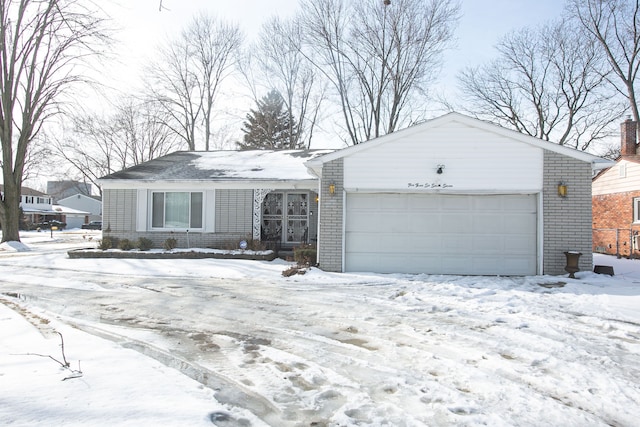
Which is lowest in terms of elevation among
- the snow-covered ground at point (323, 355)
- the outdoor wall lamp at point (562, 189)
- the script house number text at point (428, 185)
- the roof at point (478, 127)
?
the snow-covered ground at point (323, 355)

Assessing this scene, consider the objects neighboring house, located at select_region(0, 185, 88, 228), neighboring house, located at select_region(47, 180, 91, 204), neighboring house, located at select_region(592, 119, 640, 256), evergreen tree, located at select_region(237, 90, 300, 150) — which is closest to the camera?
neighboring house, located at select_region(592, 119, 640, 256)

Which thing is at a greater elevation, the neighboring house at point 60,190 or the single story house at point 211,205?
the neighboring house at point 60,190

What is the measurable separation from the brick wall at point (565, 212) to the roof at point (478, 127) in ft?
0.52

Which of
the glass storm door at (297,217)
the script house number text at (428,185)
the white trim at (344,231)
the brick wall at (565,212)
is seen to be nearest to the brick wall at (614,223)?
the brick wall at (565,212)

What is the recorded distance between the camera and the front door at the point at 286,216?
47.9 feet

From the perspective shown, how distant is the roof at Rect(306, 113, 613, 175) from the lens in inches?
372

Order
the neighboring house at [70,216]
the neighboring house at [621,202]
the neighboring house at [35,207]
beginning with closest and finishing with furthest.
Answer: the neighboring house at [621,202] < the neighboring house at [35,207] < the neighboring house at [70,216]

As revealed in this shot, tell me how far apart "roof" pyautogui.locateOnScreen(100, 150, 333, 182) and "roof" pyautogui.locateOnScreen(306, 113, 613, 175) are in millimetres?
2408

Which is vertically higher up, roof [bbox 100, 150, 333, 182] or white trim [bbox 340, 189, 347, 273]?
roof [bbox 100, 150, 333, 182]

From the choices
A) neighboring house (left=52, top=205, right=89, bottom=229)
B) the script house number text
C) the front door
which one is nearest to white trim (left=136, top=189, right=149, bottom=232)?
the front door

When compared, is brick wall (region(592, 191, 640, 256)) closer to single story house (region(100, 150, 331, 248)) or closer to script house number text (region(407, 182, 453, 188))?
script house number text (region(407, 182, 453, 188))

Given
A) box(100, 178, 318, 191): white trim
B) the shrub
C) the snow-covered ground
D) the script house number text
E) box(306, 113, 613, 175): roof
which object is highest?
box(306, 113, 613, 175): roof

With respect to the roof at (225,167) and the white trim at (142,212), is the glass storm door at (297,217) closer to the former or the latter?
the roof at (225,167)

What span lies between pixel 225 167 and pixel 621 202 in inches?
688
